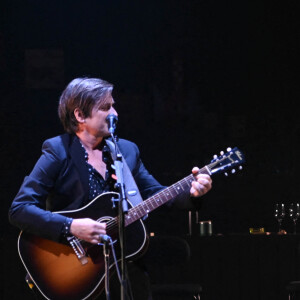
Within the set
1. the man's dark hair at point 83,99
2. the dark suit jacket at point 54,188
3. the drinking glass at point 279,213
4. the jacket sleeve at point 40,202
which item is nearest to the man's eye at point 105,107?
the man's dark hair at point 83,99

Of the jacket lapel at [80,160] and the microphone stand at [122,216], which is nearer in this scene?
the microphone stand at [122,216]

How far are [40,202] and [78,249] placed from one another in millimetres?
340

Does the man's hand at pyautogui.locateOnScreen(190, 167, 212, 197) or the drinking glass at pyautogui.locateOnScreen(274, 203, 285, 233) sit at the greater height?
the man's hand at pyautogui.locateOnScreen(190, 167, 212, 197)

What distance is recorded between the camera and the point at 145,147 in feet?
22.8

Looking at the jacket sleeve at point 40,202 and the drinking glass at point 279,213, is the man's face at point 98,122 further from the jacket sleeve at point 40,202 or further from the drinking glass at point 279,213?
the drinking glass at point 279,213

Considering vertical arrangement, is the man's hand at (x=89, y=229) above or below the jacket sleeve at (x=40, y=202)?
below

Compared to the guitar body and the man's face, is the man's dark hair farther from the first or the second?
the guitar body

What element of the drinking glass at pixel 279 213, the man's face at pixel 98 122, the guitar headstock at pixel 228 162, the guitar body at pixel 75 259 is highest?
the man's face at pixel 98 122

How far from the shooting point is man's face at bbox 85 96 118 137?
3.37 metres

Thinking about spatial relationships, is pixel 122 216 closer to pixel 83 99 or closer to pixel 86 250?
pixel 86 250

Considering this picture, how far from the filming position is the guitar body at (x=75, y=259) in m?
3.15

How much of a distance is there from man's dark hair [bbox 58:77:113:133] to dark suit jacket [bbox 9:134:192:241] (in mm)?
131

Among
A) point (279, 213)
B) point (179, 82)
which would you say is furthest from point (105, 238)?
point (179, 82)

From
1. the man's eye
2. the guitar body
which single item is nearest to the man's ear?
the man's eye
